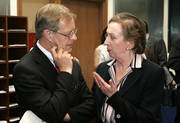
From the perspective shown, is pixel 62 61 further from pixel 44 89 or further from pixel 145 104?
pixel 145 104

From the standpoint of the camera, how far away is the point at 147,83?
5.39 feet

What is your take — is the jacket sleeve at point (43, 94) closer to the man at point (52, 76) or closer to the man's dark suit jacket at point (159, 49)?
the man at point (52, 76)

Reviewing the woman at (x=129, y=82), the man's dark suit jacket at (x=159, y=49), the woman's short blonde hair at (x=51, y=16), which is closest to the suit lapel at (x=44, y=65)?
the woman's short blonde hair at (x=51, y=16)

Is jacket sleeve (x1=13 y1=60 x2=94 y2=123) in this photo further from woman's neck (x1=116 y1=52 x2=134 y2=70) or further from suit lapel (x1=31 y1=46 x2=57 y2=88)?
woman's neck (x1=116 y1=52 x2=134 y2=70)

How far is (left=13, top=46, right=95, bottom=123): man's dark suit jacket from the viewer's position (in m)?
1.42

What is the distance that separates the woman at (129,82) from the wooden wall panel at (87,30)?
3208 mm

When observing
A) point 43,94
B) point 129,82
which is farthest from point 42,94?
point 129,82

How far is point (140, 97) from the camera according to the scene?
5.40 ft

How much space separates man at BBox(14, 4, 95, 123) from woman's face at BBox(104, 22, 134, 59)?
280 mm

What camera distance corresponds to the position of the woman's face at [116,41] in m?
1.68

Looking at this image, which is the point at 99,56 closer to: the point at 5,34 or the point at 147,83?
the point at 5,34

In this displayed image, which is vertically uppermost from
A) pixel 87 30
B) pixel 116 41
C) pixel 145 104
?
pixel 87 30

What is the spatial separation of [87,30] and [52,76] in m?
3.65

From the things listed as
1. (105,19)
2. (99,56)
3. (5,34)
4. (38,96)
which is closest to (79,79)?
(38,96)
